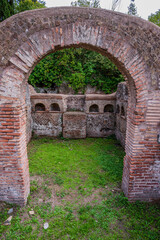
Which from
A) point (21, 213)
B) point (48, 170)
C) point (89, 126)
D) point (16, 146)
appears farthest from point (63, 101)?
point (21, 213)

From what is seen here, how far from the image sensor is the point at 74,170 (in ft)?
17.6

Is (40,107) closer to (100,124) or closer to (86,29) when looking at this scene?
(100,124)

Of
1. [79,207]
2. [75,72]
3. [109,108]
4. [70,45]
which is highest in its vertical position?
[75,72]

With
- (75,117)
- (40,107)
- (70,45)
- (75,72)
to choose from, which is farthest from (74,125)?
(70,45)

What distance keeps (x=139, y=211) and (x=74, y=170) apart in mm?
2442

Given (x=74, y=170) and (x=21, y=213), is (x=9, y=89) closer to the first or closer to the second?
(x=21, y=213)

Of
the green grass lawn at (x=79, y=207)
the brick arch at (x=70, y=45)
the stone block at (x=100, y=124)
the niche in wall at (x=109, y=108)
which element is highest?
the brick arch at (x=70, y=45)

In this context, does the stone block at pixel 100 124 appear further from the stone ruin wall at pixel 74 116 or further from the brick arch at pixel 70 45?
the brick arch at pixel 70 45

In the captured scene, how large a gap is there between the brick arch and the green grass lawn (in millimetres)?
810

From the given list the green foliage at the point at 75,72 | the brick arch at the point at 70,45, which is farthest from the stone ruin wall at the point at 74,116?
the brick arch at the point at 70,45

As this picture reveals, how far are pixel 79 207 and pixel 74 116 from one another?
503 cm

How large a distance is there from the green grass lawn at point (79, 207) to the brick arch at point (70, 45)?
810mm

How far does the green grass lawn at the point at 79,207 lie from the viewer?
3.11 metres

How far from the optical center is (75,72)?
1125 centimetres
